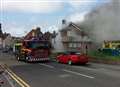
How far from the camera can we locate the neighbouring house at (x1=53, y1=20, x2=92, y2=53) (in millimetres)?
69125

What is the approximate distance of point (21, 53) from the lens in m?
39.8

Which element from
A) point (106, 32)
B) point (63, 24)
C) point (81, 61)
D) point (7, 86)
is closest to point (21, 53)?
point (81, 61)

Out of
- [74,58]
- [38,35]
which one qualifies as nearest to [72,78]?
[74,58]

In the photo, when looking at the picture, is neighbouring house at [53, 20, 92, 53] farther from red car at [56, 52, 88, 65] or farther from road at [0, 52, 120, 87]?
road at [0, 52, 120, 87]

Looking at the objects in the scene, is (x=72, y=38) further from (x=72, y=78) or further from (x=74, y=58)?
(x=72, y=78)

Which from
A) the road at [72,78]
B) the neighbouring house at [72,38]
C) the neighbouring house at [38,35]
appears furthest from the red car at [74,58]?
the neighbouring house at [72,38]

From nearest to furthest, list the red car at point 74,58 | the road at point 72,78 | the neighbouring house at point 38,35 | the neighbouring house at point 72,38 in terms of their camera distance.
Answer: the road at point 72,78, the red car at point 74,58, the neighbouring house at point 38,35, the neighbouring house at point 72,38

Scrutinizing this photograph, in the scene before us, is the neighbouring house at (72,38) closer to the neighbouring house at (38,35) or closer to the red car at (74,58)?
the neighbouring house at (38,35)

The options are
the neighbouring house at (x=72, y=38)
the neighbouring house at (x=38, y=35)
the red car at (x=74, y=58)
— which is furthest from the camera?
the neighbouring house at (x=72, y=38)

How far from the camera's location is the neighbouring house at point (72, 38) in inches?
2721

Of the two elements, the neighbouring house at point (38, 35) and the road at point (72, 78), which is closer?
the road at point (72, 78)

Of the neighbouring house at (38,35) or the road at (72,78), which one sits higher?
the neighbouring house at (38,35)

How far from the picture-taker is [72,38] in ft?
240

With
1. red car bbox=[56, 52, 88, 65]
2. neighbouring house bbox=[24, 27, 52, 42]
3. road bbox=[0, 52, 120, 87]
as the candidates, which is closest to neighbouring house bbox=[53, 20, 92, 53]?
neighbouring house bbox=[24, 27, 52, 42]
